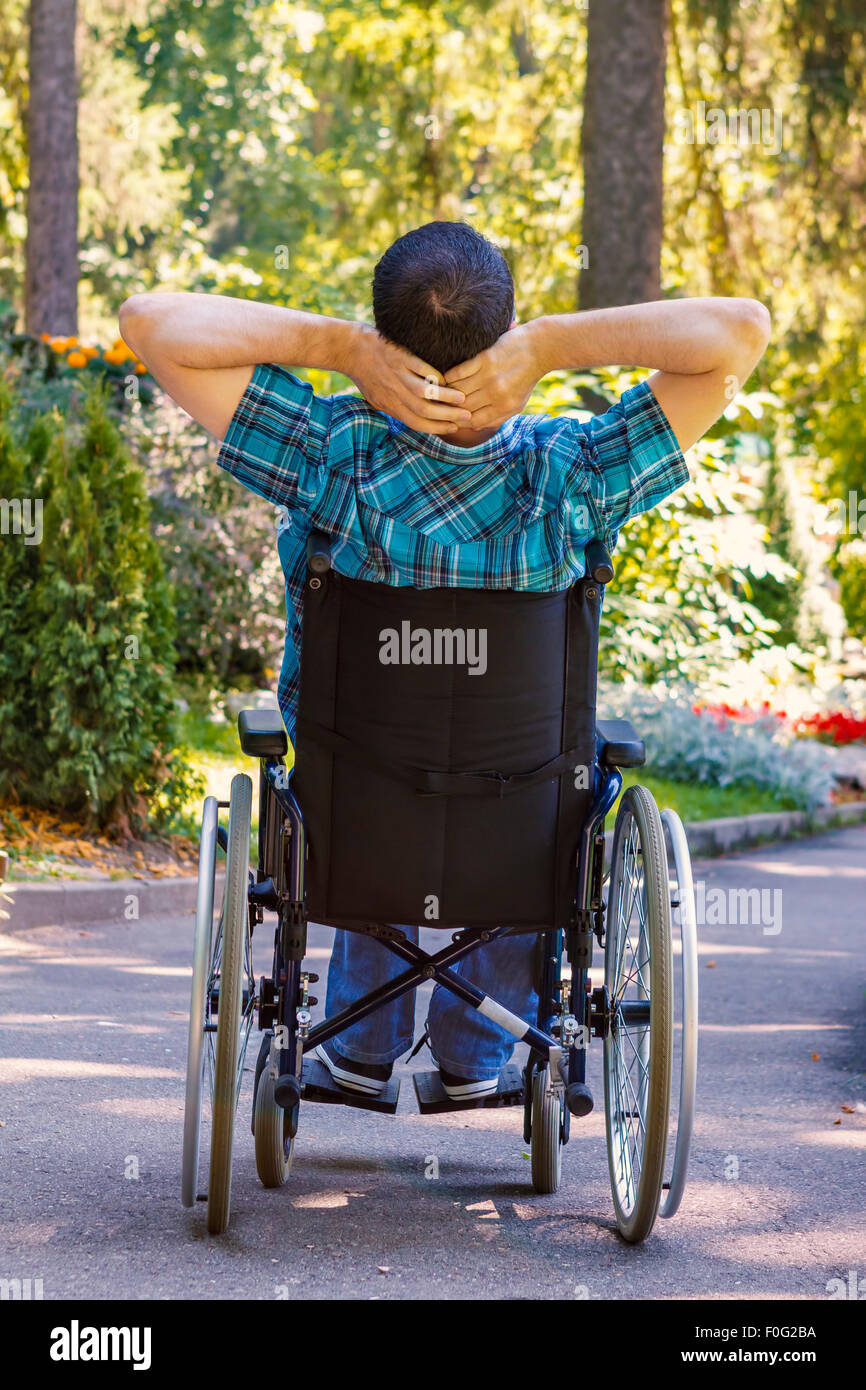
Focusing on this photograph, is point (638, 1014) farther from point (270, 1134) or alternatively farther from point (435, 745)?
point (270, 1134)

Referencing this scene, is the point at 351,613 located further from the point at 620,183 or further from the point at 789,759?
the point at 620,183

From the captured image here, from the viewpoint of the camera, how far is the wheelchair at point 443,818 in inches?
111

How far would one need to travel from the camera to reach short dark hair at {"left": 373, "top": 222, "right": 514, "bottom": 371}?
9.14ft

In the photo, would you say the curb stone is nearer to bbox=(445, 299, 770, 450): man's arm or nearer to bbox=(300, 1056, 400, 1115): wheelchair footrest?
bbox=(300, 1056, 400, 1115): wheelchair footrest

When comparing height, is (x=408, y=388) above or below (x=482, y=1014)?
above

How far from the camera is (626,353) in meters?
2.91

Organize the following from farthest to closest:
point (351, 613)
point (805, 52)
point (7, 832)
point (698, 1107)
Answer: point (805, 52)
point (7, 832)
point (698, 1107)
point (351, 613)

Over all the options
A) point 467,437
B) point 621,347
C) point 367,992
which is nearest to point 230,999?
point 367,992

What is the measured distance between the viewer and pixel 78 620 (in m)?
6.46

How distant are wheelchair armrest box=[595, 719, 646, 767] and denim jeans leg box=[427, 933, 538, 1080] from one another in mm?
426

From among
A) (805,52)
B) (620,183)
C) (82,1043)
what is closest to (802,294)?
(805,52)

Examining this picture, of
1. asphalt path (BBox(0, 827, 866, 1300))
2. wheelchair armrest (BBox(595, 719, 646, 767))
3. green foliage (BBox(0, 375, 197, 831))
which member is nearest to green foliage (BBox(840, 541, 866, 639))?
green foliage (BBox(0, 375, 197, 831))

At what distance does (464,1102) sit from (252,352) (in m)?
1.56

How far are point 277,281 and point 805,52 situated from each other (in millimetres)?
9384
